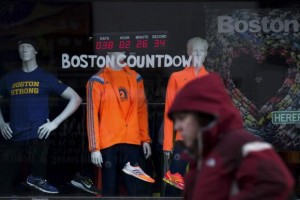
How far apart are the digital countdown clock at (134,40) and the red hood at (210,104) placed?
4317 millimetres

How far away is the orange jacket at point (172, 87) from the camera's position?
6.93 meters

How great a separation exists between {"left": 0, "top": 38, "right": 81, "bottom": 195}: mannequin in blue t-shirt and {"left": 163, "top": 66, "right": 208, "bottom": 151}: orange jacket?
100 cm

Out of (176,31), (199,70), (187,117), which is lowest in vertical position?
(187,117)

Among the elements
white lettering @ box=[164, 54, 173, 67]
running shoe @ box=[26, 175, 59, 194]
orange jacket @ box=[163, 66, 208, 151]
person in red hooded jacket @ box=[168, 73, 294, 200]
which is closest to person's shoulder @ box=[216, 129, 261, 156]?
person in red hooded jacket @ box=[168, 73, 294, 200]

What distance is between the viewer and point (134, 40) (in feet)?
23.0

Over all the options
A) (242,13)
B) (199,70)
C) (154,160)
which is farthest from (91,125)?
(242,13)

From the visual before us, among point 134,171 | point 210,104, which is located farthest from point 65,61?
point 210,104

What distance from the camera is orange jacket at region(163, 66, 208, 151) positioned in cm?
693

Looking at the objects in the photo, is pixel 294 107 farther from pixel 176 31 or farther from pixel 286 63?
pixel 176 31

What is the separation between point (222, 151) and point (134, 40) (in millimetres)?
4512

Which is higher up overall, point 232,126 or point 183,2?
point 183,2

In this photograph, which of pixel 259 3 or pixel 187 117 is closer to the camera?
pixel 187 117

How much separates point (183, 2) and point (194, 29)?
33 cm

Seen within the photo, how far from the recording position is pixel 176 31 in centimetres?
699
